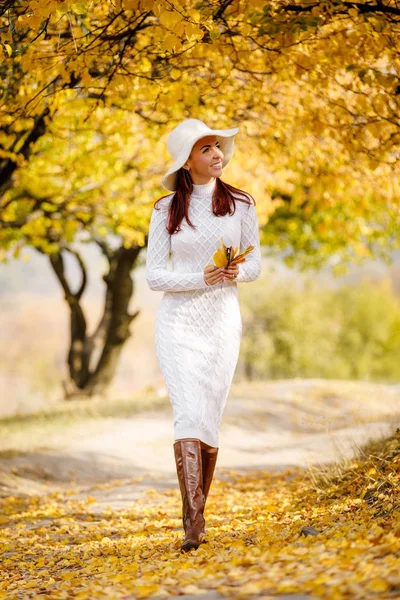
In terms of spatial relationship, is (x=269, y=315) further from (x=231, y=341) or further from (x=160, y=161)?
(x=231, y=341)

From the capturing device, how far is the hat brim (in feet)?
15.0

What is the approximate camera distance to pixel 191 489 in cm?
426

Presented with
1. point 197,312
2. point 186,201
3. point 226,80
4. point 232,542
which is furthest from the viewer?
point 226,80

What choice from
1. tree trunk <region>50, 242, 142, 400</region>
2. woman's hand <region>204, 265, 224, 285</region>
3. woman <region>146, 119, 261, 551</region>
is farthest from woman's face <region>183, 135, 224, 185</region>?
tree trunk <region>50, 242, 142, 400</region>

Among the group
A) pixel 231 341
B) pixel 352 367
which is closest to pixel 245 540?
pixel 231 341

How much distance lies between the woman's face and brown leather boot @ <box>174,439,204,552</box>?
1.60 meters

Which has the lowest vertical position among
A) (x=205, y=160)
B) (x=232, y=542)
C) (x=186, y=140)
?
(x=232, y=542)

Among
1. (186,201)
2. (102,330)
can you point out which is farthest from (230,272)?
(102,330)

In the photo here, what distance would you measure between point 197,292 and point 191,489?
1.13 metres

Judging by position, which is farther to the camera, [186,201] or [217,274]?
[186,201]

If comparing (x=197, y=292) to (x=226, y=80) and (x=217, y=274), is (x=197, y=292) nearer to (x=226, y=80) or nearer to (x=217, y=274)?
(x=217, y=274)

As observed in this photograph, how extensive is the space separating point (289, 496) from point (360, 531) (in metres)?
2.49

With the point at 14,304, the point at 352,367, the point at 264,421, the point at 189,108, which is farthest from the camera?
the point at 14,304

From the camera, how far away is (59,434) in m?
11.1
